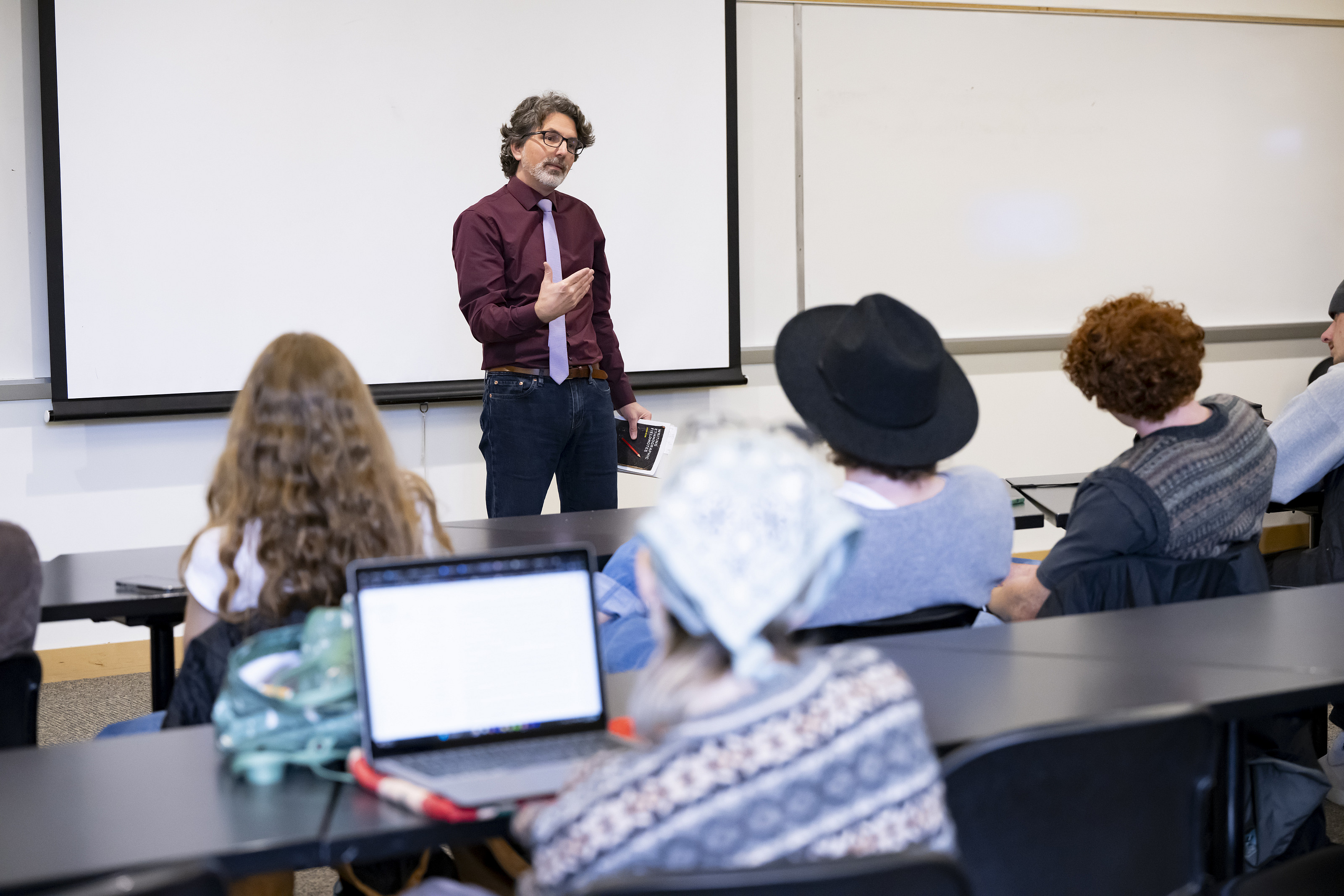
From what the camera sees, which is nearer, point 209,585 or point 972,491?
point 209,585

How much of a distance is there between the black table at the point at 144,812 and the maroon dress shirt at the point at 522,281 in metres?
2.05

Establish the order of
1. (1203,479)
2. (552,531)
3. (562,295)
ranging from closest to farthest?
(1203,479) < (552,531) < (562,295)

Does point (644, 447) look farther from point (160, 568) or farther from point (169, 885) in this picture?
point (169, 885)

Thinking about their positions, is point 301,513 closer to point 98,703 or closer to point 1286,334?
point 98,703

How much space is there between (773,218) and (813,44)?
2.20 ft

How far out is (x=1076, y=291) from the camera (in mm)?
4988

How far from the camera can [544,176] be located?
11.3 feet

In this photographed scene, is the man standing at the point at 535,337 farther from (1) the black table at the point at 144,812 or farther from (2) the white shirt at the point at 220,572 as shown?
(1) the black table at the point at 144,812

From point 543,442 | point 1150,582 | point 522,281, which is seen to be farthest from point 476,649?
point 522,281

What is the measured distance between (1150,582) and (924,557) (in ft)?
1.89

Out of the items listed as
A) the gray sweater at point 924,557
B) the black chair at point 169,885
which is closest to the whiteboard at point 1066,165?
the gray sweater at point 924,557

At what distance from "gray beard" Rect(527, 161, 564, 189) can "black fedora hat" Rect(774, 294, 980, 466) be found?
1.69 meters

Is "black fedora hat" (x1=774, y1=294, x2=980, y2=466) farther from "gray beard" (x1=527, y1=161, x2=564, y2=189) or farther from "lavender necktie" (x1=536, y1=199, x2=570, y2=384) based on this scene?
"gray beard" (x1=527, y1=161, x2=564, y2=189)

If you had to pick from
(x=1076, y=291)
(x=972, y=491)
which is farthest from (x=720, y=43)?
(x=972, y=491)
